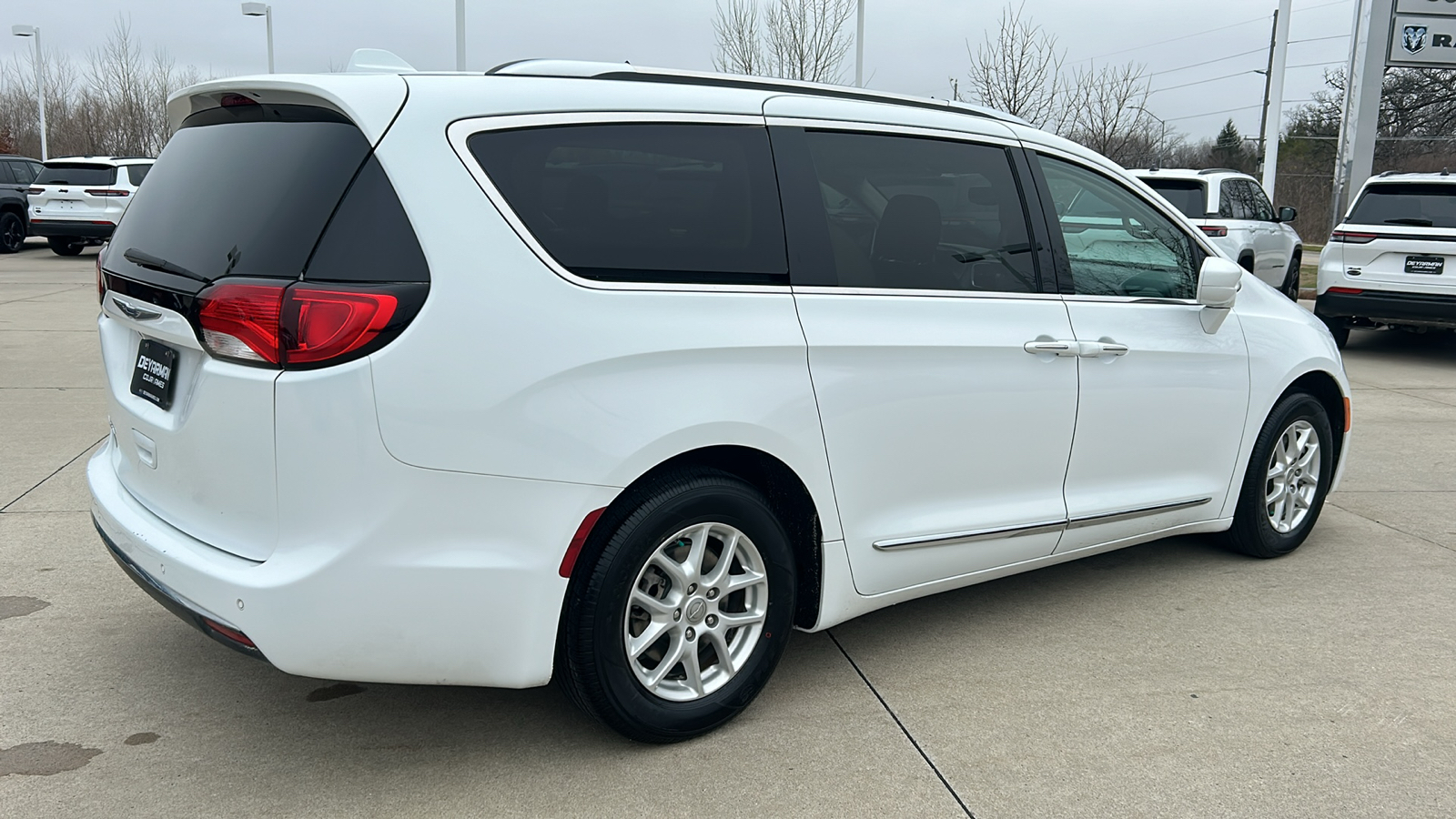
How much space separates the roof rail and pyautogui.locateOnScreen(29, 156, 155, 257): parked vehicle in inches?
758

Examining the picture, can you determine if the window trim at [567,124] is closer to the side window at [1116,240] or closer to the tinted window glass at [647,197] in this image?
the tinted window glass at [647,197]

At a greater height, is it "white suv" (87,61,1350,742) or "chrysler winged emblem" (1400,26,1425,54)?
"chrysler winged emblem" (1400,26,1425,54)

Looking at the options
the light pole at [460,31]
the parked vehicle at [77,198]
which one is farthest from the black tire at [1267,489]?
the parked vehicle at [77,198]

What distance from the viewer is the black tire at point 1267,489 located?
4.64 m

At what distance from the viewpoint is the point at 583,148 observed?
2.87m

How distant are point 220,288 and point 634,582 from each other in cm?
121

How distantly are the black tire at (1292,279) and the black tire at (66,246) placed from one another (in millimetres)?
19835

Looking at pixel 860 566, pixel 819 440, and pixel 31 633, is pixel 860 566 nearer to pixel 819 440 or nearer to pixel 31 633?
pixel 819 440

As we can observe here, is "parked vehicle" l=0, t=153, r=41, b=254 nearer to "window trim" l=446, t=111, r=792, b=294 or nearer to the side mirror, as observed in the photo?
"window trim" l=446, t=111, r=792, b=294

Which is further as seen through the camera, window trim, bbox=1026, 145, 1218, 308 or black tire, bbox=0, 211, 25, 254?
black tire, bbox=0, 211, 25, 254

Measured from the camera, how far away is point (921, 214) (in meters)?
3.53

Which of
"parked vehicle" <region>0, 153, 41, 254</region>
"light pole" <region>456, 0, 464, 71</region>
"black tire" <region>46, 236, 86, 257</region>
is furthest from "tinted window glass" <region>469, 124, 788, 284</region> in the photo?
"parked vehicle" <region>0, 153, 41, 254</region>

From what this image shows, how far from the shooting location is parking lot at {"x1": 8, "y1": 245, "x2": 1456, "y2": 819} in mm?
2846

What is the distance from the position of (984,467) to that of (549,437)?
158 centimetres
